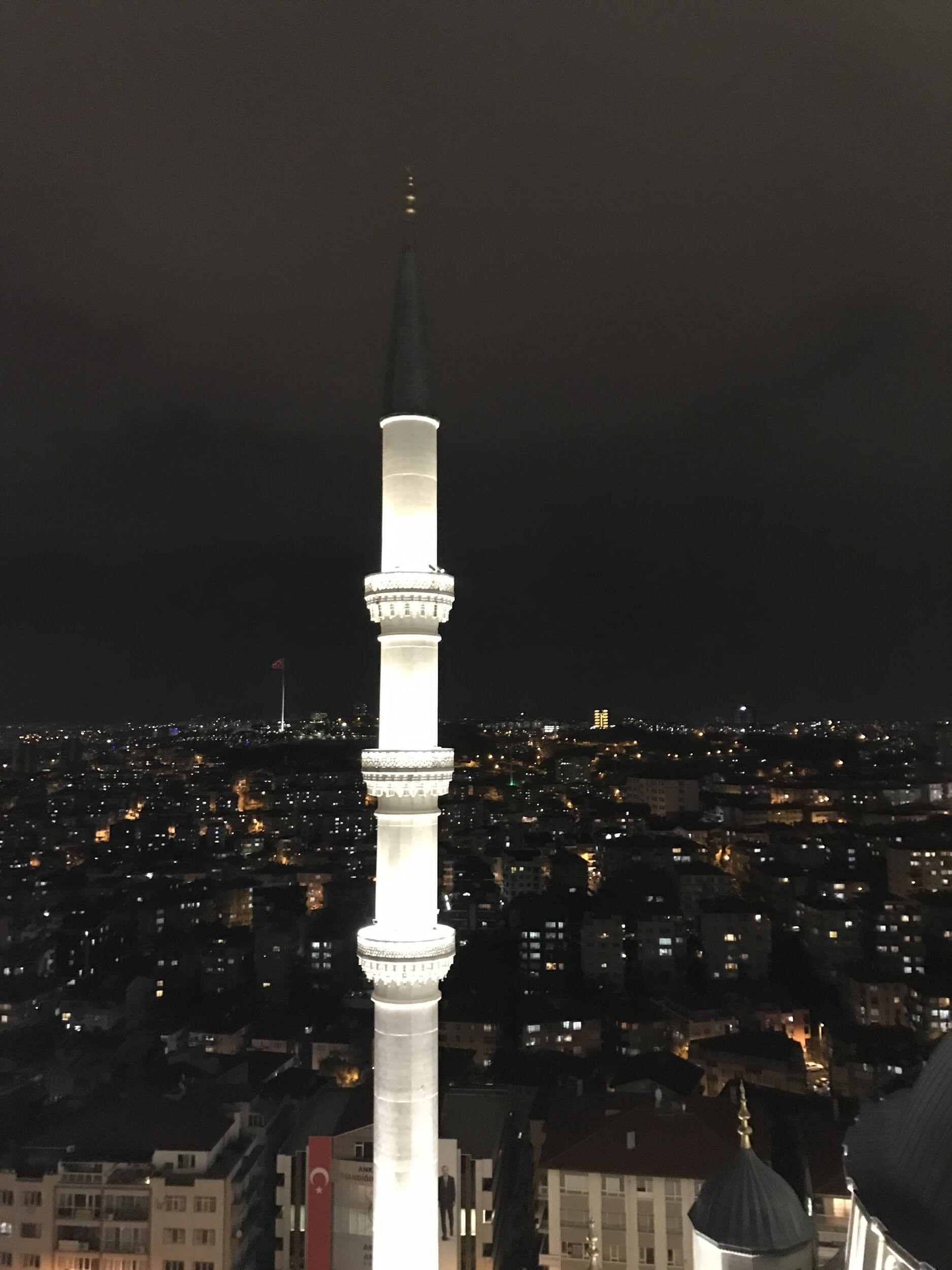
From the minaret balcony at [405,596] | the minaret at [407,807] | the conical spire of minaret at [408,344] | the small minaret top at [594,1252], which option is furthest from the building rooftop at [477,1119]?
the conical spire of minaret at [408,344]

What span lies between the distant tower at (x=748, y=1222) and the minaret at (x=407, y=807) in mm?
3212

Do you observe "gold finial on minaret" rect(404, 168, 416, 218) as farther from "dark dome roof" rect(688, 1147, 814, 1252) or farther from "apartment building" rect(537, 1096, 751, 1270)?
"apartment building" rect(537, 1096, 751, 1270)

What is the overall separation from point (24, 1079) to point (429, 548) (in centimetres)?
2853

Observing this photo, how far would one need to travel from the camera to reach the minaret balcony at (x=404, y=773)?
10.2 metres

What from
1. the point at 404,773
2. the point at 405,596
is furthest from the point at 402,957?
the point at 405,596

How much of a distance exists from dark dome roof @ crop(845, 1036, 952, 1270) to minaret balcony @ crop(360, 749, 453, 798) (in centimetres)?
532

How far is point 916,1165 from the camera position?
8.27 m

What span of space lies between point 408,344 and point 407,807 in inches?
209

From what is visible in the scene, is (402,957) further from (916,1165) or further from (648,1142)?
(648,1142)

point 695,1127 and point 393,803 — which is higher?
point 393,803

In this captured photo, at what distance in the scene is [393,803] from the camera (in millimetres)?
10234

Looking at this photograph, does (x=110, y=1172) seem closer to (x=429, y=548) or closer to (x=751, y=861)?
(x=429, y=548)

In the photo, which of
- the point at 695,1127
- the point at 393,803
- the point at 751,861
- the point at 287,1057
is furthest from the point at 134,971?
the point at 393,803

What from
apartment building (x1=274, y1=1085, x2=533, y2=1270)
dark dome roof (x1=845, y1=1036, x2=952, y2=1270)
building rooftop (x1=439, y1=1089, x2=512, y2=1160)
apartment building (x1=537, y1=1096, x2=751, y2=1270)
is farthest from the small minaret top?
dark dome roof (x1=845, y1=1036, x2=952, y2=1270)
